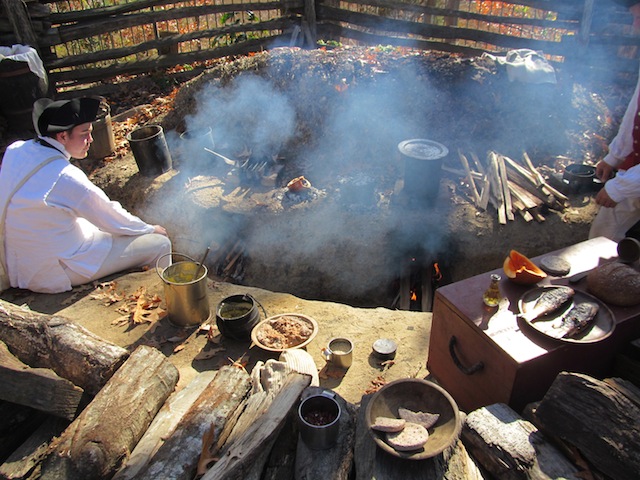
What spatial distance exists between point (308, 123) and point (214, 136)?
1.92 meters

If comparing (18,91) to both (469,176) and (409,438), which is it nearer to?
(469,176)

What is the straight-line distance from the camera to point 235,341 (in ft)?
16.4

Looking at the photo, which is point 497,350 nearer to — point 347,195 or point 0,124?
point 347,195

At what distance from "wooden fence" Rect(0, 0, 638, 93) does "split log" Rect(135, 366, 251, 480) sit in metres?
9.51

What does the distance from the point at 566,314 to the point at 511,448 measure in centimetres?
109

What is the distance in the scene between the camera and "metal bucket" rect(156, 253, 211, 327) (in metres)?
4.87

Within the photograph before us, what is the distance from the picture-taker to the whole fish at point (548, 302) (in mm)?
3287

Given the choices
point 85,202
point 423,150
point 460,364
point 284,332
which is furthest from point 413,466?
point 423,150

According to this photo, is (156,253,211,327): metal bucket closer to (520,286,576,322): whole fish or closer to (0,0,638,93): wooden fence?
(520,286,576,322): whole fish

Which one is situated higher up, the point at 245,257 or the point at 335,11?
the point at 335,11

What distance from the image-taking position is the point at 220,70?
960cm

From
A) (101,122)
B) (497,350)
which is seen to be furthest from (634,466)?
(101,122)

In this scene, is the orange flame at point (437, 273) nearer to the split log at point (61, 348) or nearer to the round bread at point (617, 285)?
the round bread at point (617, 285)

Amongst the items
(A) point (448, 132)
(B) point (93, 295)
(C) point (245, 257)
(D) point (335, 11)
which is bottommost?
(C) point (245, 257)
